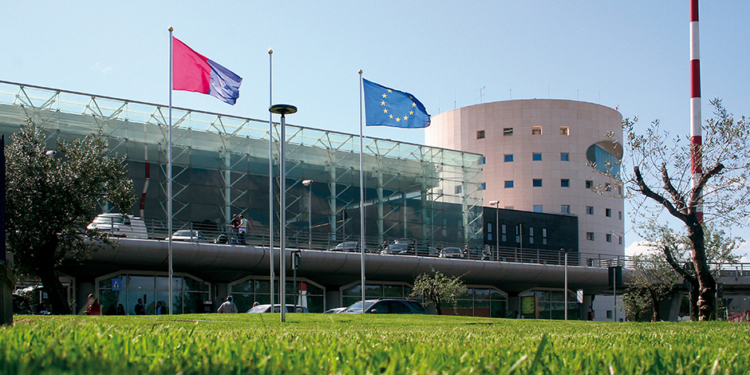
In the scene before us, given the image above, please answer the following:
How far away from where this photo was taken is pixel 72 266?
35.4 meters

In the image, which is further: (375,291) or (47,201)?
(375,291)

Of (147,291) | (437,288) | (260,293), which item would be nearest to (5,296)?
(147,291)

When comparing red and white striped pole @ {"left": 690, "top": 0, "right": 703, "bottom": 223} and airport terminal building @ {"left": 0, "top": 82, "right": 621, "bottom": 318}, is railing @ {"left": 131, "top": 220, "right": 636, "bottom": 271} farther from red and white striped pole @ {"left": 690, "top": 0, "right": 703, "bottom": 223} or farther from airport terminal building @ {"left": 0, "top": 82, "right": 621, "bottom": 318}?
red and white striped pole @ {"left": 690, "top": 0, "right": 703, "bottom": 223}

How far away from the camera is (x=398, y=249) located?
4553 centimetres

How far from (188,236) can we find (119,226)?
12.9 feet

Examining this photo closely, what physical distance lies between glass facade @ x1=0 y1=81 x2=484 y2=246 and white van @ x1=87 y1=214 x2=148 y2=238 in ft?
2.85

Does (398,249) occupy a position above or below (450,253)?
above

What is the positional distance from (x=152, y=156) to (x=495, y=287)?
90.8 feet

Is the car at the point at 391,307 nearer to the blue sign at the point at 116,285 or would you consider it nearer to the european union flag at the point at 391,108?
the european union flag at the point at 391,108

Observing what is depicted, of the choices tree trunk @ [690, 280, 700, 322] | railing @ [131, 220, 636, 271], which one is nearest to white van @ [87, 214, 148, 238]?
railing @ [131, 220, 636, 271]

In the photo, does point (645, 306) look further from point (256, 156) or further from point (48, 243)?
point (48, 243)

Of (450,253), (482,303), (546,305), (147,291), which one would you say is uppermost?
(450,253)

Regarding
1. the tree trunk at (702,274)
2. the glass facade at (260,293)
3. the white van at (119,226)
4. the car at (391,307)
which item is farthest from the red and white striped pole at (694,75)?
the white van at (119,226)

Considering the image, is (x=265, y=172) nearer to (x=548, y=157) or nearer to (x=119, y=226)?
(x=119, y=226)
